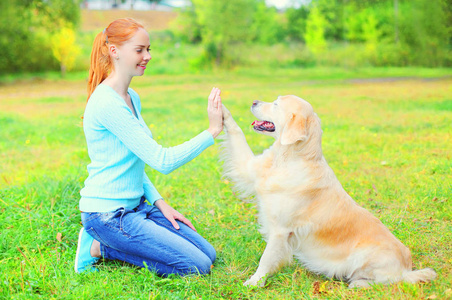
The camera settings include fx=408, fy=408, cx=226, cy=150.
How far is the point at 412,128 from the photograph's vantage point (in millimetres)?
8094

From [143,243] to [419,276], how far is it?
6.60 ft

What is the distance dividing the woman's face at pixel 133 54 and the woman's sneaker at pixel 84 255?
135 cm

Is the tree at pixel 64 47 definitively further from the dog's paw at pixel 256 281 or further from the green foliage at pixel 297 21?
the dog's paw at pixel 256 281

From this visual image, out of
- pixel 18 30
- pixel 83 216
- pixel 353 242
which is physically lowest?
pixel 353 242

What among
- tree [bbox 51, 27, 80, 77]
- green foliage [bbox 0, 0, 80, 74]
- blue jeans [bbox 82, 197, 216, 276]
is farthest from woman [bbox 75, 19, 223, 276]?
tree [bbox 51, 27, 80, 77]

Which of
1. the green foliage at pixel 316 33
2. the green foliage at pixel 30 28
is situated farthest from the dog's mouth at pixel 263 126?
the green foliage at pixel 316 33

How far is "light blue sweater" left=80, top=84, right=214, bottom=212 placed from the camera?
119 inches

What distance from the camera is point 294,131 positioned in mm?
3033

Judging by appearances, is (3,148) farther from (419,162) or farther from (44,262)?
(419,162)

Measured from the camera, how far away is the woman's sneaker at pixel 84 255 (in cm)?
325

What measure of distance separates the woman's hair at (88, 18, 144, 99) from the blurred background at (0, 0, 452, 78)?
55.4ft

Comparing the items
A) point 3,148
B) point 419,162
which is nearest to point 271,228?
point 419,162

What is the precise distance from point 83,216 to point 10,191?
5.97 ft

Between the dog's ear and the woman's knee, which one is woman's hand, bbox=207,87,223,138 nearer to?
the dog's ear
